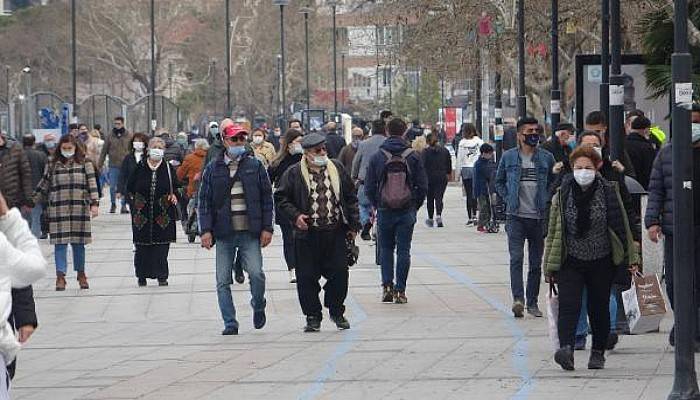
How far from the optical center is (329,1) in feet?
247

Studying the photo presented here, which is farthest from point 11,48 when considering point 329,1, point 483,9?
point 483,9

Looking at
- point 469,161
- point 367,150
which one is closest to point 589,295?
point 367,150

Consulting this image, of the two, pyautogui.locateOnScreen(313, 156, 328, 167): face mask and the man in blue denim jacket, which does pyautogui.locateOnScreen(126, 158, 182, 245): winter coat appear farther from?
the man in blue denim jacket

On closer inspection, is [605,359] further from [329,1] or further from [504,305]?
[329,1]

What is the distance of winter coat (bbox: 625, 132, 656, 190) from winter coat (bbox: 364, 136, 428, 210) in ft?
6.64

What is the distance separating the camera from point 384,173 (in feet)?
57.9

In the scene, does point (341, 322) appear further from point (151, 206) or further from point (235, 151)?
point (151, 206)

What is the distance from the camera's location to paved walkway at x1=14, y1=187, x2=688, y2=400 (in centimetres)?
1196

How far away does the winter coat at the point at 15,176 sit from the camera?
20.6m

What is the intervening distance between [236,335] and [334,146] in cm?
1985

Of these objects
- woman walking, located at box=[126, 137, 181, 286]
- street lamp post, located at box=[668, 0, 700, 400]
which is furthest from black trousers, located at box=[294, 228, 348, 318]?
woman walking, located at box=[126, 137, 181, 286]

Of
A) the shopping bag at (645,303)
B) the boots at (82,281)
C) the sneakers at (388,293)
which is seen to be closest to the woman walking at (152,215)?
the boots at (82,281)

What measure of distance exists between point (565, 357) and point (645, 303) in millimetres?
2052

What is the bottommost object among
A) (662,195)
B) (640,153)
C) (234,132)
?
(662,195)
